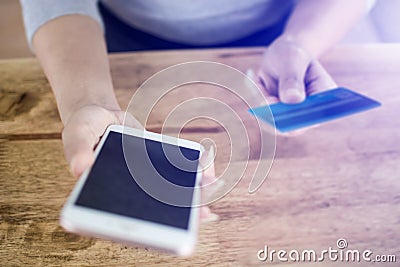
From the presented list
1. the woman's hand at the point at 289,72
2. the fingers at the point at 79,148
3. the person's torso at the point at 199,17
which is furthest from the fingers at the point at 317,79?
the fingers at the point at 79,148

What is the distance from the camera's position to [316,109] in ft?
1.65

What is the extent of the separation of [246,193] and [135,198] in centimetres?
16

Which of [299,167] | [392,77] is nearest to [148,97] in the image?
[299,167]

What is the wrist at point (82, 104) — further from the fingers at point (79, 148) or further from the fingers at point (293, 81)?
the fingers at point (293, 81)

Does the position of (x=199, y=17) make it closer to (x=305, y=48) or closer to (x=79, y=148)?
(x=305, y=48)

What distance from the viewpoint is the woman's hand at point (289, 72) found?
55cm

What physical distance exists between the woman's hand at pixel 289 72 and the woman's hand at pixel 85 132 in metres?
0.20

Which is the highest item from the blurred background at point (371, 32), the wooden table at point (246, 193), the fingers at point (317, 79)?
the fingers at point (317, 79)

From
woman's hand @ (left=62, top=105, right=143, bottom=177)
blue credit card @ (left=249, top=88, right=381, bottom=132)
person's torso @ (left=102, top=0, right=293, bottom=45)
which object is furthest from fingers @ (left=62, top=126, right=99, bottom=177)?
person's torso @ (left=102, top=0, right=293, bottom=45)

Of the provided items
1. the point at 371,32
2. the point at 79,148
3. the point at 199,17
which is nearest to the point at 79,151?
the point at 79,148

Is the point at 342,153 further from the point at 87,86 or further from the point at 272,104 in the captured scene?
the point at 87,86

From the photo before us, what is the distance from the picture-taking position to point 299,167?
0.48 m

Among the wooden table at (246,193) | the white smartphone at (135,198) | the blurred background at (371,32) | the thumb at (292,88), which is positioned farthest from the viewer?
the blurred background at (371,32)

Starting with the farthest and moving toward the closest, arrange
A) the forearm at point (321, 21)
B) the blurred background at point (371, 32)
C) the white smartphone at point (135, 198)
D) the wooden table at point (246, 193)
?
the blurred background at point (371, 32) < the forearm at point (321, 21) < the wooden table at point (246, 193) < the white smartphone at point (135, 198)
